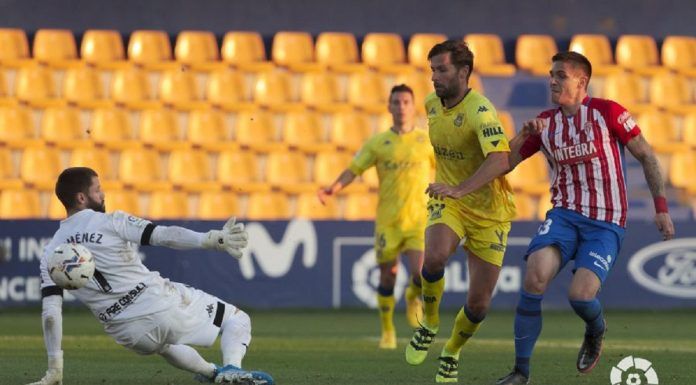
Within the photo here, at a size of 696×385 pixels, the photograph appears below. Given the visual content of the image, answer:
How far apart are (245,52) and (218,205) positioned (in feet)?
8.32

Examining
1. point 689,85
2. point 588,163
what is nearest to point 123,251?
point 588,163

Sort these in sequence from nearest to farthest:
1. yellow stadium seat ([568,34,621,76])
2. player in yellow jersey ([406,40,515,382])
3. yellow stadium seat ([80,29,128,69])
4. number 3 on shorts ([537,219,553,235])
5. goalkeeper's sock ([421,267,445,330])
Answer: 1. number 3 on shorts ([537,219,553,235])
2. player in yellow jersey ([406,40,515,382])
3. goalkeeper's sock ([421,267,445,330])
4. yellow stadium seat ([80,29,128,69])
5. yellow stadium seat ([568,34,621,76])

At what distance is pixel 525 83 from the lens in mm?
19906

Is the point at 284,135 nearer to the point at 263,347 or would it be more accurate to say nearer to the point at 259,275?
the point at 259,275

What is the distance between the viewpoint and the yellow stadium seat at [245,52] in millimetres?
19781

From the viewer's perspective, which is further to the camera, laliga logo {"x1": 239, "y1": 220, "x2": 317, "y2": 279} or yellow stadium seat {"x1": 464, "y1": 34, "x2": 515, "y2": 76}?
yellow stadium seat {"x1": 464, "y1": 34, "x2": 515, "y2": 76}

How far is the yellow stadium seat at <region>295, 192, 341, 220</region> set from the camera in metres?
18.5

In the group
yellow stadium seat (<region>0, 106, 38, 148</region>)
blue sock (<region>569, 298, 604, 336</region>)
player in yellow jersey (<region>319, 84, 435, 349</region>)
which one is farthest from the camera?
yellow stadium seat (<region>0, 106, 38, 148</region>)

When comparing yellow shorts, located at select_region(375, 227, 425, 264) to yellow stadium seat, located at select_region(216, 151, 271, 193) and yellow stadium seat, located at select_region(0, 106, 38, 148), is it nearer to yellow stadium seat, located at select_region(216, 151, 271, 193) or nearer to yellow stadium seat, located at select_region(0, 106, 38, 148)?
yellow stadium seat, located at select_region(216, 151, 271, 193)

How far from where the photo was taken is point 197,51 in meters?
19.8

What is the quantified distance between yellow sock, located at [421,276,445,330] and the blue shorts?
1313 millimetres

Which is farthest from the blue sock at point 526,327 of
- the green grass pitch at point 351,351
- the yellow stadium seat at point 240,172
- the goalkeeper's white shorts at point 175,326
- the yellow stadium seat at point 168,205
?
the yellow stadium seat at point 240,172

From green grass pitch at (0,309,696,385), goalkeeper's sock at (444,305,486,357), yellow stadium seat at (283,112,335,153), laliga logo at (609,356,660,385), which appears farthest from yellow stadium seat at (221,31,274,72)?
goalkeeper's sock at (444,305,486,357)

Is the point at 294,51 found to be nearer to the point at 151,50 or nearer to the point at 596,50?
the point at 151,50
